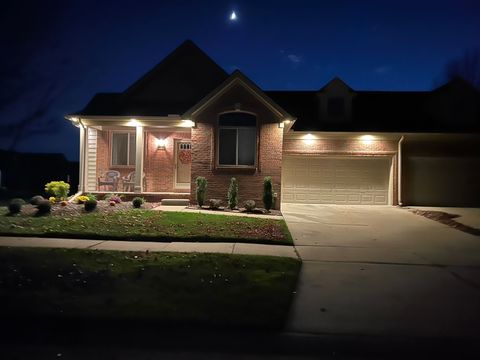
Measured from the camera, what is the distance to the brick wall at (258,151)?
14.7 metres

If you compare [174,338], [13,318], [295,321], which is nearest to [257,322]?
[295,321]

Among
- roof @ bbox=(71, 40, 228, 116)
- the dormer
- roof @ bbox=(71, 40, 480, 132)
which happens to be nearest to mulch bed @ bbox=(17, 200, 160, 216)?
roof @ bbox=(71, 40, 480, 132)

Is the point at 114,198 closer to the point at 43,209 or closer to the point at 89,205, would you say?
the point at 89,205

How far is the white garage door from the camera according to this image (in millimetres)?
17875

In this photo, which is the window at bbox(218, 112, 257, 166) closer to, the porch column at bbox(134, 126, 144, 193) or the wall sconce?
the wall sconce

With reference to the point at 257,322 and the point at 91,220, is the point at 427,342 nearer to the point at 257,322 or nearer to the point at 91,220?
the point at 257,322

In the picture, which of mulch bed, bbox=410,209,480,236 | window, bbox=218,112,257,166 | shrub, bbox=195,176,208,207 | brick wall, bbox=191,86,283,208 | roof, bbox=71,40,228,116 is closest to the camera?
mulch bed, bbox=410,209,480,236

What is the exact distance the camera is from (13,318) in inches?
163

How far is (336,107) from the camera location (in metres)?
18.5

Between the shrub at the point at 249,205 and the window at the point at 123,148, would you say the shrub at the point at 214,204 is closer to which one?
the shrub at the point at 249,205

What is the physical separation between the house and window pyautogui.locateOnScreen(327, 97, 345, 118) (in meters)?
0.05

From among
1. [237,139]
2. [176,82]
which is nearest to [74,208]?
[237,139]

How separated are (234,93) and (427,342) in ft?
40.5

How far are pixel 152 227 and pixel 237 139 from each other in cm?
632
